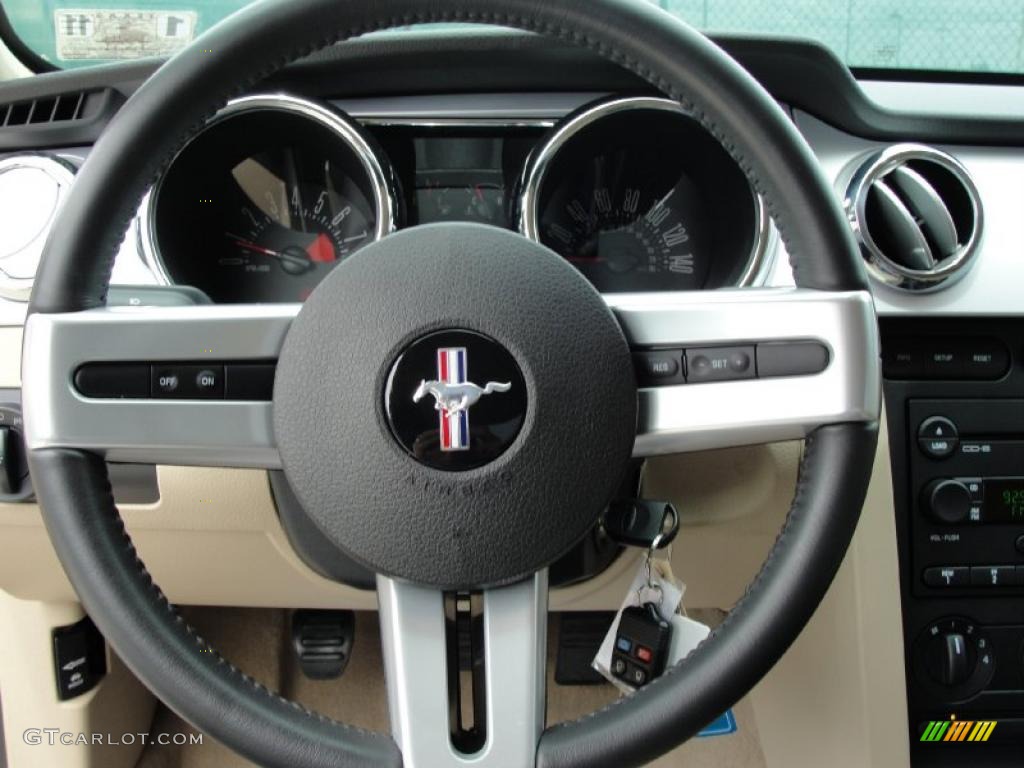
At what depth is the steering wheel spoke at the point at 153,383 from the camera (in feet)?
2.25

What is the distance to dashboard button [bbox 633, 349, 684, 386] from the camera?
72 cm

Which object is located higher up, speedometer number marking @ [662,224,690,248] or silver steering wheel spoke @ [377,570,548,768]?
speedometer number marking @ [662,224,690,248]

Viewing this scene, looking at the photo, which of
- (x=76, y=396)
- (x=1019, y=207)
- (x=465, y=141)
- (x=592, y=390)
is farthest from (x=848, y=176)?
(x=76, y=396)

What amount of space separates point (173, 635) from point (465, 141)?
717mm

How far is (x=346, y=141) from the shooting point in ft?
3.60

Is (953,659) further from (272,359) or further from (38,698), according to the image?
(38,698)

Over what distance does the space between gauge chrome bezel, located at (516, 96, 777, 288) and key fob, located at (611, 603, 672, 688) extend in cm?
44

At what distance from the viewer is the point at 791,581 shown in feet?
2.21

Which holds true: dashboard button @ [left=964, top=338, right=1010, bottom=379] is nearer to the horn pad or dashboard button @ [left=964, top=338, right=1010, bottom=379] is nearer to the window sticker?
the horn pad

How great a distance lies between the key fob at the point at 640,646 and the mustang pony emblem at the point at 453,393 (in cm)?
25

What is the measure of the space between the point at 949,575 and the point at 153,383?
93cm

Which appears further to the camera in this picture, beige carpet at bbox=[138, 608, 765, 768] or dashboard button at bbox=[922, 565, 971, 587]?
beige carpet at bbox=[138, 608, 765, 768]

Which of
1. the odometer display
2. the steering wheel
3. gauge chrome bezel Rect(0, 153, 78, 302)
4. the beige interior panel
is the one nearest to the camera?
the steering wheel
